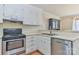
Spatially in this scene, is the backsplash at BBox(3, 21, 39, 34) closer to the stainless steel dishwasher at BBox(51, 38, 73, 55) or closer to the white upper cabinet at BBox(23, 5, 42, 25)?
the white upper cabinet at BBox(23, 5, 42, 25)

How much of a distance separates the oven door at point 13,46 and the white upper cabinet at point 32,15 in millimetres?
281

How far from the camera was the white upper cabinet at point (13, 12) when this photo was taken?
117 centimetres

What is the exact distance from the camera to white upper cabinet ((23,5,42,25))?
1265mm

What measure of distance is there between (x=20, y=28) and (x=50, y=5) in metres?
0.52

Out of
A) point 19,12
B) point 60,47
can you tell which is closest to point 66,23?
point 60,47

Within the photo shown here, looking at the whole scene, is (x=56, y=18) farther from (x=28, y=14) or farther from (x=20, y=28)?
(x=20, y=28)

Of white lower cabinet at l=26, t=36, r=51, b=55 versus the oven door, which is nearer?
the oven door

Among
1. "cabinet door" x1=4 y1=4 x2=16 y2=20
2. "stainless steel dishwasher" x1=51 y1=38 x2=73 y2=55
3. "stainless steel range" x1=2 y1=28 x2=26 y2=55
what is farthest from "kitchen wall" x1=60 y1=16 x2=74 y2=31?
"cabinet door" x1=4 y1=4 x2=16 y2=20

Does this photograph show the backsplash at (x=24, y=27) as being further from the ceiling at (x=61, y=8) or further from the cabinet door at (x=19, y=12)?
the ceiling at (x=61, y=8)

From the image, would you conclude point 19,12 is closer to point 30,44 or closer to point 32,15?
point 32,15

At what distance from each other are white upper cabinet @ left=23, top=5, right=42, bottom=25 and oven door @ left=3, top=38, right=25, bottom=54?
28cm

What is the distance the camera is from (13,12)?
121 centimetres

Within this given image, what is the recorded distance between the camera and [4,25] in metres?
1.12
